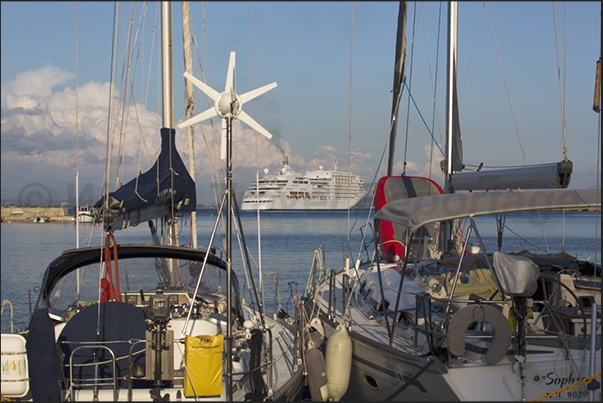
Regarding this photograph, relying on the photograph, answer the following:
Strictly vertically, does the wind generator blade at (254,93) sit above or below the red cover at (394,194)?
above

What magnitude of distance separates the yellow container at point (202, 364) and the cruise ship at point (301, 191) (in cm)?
7850

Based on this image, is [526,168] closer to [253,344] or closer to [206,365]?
[253,344]

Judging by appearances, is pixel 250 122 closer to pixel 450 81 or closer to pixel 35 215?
pixel 450 81

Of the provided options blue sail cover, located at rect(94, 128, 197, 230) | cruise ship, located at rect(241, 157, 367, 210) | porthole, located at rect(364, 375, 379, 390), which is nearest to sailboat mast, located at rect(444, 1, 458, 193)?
porthole, located at rect(364, 375, 379, 390)

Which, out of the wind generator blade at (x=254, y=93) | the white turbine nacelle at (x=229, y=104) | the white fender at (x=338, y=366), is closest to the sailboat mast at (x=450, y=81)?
the white fender at (x=338, y=366)

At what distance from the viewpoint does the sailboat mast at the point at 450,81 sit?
→ 432 inches

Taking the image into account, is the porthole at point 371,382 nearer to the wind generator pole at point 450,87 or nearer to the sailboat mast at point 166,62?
the wind generator pole at point 450,87

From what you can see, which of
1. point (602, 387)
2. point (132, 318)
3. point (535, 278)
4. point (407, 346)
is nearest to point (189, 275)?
point (132, 318)

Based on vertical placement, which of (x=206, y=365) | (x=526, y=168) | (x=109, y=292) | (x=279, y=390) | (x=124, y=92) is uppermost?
(x=124, y=92)

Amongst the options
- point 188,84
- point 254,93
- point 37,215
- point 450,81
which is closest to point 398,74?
point 450,81

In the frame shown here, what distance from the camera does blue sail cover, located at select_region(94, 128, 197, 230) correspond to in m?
7.25

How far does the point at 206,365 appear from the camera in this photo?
5.15 metres

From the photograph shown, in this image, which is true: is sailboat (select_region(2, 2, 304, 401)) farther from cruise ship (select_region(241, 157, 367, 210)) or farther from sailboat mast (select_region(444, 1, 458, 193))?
cruise ship (select_region(241, 157, 367, 210))

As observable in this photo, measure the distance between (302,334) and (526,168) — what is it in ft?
14.7
